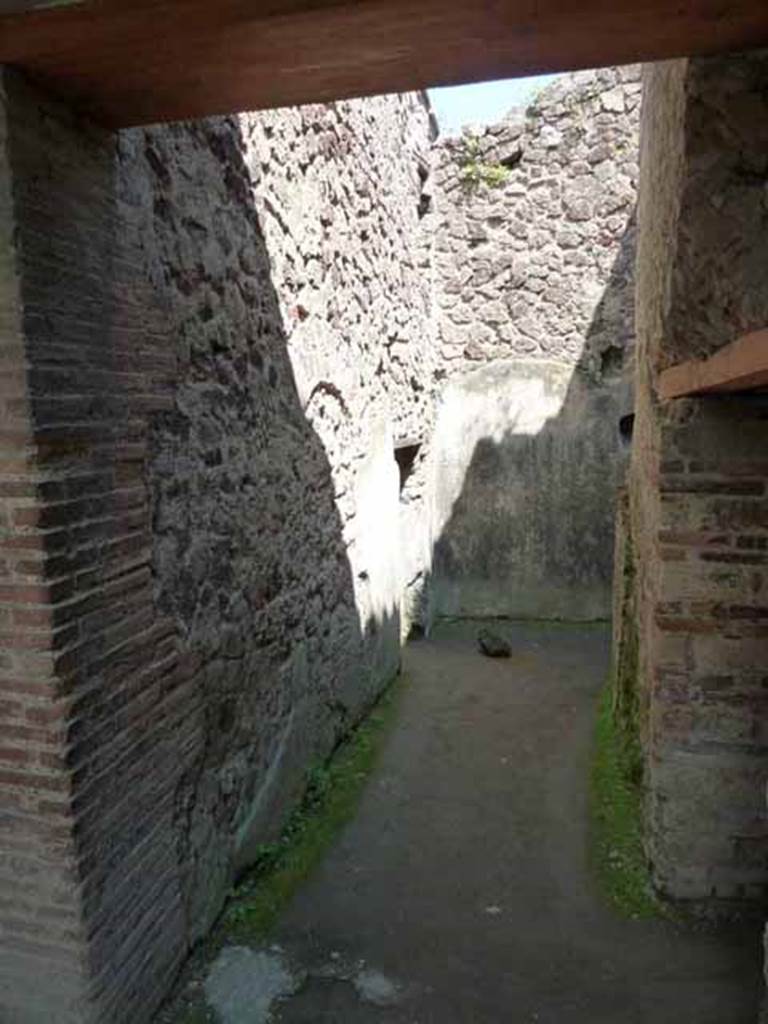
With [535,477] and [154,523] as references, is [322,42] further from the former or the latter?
[535,477]

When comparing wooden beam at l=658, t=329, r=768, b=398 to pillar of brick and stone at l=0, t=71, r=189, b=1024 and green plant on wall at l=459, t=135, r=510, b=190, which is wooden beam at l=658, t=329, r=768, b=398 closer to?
pillar of brick and stone at l=0, t=71, r=189, b=1024

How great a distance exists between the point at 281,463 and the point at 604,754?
276cm

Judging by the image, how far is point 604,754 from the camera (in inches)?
182

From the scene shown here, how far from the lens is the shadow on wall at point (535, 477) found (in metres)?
7.27

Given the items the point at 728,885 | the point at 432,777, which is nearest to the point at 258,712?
the point at 432,777

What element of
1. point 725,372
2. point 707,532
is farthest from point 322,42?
point 707,532

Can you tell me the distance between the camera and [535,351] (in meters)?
7.43

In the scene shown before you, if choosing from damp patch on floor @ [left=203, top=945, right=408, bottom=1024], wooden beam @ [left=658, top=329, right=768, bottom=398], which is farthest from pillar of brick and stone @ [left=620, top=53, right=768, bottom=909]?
damp patch on floor @ [left=203, top=945, right=408, bottom=1024]

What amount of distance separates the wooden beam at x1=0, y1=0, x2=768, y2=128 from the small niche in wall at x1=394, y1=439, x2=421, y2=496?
15.2 feet

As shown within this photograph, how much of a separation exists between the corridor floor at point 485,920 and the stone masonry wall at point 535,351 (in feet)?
8.74

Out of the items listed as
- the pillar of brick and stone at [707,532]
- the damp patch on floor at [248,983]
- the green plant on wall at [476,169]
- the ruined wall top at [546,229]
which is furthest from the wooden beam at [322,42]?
the green plant on wall at [476,169]

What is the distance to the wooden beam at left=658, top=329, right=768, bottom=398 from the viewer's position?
179cm

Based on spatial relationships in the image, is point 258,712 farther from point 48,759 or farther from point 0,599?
point 0,599

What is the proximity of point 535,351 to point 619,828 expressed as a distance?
4.91 meters
